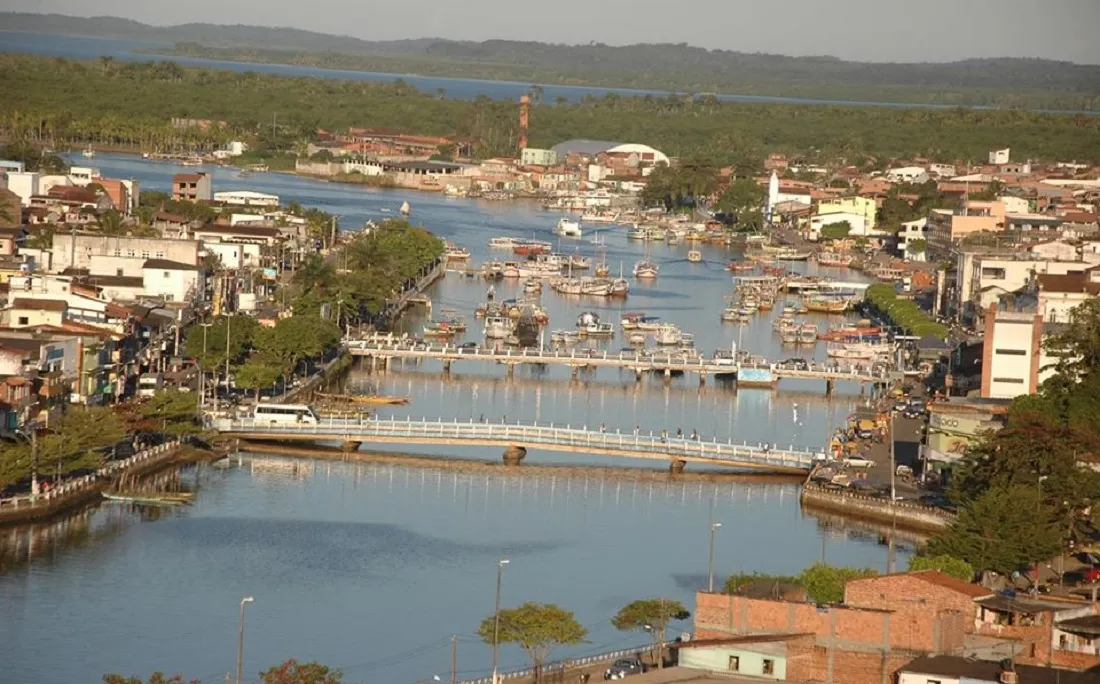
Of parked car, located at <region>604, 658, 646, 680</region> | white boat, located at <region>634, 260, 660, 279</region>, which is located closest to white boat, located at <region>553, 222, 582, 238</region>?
white boat, located at <region>634, 260, 660, 279</region>

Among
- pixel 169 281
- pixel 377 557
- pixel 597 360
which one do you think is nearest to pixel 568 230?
pixel 597 360

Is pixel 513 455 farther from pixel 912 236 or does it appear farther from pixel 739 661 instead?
pixel 912 236

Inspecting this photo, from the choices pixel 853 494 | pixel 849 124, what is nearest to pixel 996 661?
pixel 853 494

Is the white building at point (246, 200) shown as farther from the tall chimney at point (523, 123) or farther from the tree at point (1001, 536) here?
the tall chimney at point (523, 123)

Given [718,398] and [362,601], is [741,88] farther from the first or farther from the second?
[362,601]

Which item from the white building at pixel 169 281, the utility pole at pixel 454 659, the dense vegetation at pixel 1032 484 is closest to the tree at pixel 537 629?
the utility pole at pixel 454 659
